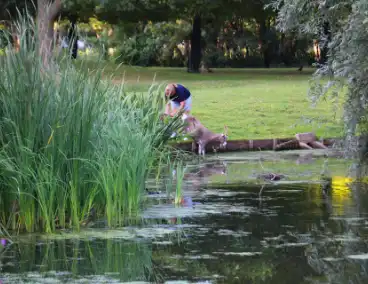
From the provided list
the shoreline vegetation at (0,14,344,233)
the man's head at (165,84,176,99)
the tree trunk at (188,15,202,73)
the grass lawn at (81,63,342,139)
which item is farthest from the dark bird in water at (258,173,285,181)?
the tree trunk at (188,15,202,73)

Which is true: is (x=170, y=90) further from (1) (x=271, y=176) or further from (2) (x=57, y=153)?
(2) (x=57, y=153)

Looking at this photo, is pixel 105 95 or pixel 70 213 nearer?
pixel 70 213

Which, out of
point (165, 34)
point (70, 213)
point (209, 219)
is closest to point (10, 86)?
point (70, 213)

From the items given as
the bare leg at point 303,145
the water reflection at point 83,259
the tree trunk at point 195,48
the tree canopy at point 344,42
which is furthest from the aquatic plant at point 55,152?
the tree trunk at point 195,48

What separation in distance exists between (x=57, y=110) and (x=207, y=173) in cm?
523

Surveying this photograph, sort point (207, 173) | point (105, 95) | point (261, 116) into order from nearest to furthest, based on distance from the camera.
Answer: point (105, 95) < point (207, 173) < point (261, 116)

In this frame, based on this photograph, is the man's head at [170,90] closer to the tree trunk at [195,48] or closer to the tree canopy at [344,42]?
the tree canopy at [344,42]

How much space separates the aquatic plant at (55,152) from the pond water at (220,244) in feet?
1.21

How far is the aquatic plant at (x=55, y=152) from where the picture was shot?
9195 millimetres

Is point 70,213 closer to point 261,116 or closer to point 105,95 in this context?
→ point 105,95

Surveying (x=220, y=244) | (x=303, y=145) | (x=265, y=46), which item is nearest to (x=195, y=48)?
(x=265, y=46)

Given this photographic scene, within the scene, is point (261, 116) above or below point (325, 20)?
below

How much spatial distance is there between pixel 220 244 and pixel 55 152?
6.80 feet

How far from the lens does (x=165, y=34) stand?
65812 mm
